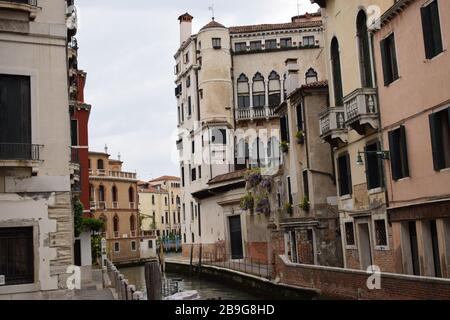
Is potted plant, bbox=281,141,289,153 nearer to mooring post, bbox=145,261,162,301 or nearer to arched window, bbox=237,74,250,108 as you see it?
mooring post, bbox=145,261,162,301

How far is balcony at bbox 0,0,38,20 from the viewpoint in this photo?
10.5 m

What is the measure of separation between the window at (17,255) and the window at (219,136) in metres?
27.8

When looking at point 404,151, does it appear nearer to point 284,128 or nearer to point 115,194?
point 284,128

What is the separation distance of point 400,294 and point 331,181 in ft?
29.5

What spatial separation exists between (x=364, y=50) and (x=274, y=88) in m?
21.6

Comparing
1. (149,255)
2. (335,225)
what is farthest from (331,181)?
(149,255)

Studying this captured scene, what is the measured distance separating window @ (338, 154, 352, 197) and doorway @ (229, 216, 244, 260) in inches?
538

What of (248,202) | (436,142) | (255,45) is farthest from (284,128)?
(255,45)

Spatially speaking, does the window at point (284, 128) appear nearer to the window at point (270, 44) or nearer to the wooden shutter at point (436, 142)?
the wooden shutter at point (436, 142)

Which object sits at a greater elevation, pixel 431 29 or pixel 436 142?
pixel 431 29

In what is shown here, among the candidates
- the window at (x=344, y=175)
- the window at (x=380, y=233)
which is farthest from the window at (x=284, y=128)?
the window at (x=380, y=233)

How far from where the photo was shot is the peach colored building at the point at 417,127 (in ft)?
44.4

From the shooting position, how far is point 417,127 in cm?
1463
